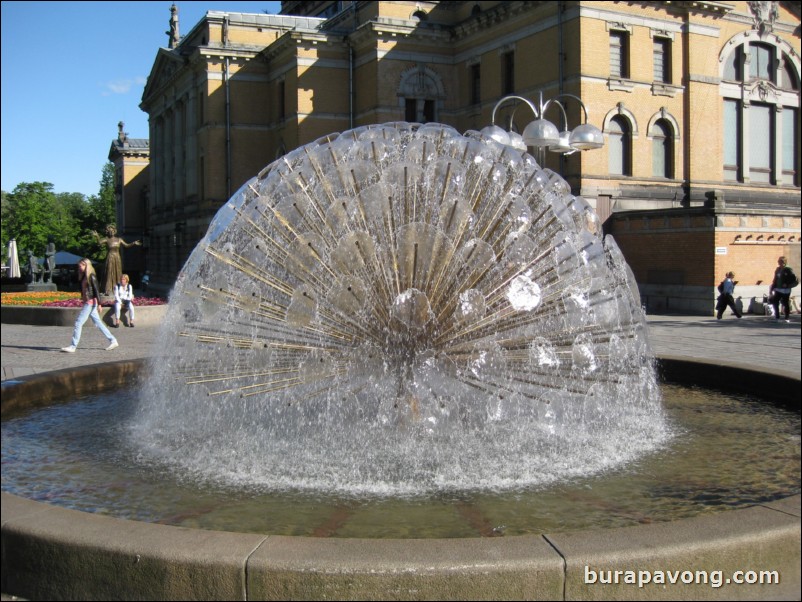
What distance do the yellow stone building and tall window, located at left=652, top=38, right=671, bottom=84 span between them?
61mm

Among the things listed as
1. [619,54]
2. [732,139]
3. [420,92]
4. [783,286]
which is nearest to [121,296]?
[783,286]

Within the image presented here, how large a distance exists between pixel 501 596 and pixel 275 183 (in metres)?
4.53

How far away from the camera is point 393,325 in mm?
6219

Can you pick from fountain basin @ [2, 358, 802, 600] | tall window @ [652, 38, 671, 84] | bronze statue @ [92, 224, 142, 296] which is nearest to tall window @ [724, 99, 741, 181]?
tall window @ [652, 38, 671, 84]

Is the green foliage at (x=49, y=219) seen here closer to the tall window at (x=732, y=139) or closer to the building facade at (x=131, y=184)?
the building facade at (x=131, y=184)

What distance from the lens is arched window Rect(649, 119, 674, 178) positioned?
109 feet

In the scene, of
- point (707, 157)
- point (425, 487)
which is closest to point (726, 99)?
point (707, 157)

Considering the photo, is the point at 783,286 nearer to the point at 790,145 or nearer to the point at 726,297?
the point at 726,297

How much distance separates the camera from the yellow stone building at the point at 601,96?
26.5 m

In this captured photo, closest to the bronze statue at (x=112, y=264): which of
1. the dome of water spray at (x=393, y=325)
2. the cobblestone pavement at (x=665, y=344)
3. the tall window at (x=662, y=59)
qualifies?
the cobblestone pavement at (x=665, y=344)

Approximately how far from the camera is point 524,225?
6703 mm

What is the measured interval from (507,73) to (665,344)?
24.8 m

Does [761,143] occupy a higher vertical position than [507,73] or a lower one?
lower

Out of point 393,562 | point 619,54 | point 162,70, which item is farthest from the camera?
point 162,70
